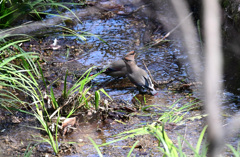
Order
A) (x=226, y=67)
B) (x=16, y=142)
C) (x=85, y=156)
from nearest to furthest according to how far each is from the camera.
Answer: (x=85, y=156), (x=16, y=142), (x=226, y=67)

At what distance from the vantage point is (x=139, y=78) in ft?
14.1

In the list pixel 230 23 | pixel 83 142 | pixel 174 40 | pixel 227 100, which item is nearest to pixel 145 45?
pixel 174 40

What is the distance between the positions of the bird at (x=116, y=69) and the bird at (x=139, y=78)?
11 centimetres

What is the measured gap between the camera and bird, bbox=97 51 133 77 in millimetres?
4648

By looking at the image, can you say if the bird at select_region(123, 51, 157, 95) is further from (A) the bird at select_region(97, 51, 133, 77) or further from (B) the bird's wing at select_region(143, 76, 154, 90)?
(A) the bird at select_region(97, 51, 133, 77)

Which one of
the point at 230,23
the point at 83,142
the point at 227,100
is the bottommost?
the point at 227,100

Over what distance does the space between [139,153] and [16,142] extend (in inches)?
44.9

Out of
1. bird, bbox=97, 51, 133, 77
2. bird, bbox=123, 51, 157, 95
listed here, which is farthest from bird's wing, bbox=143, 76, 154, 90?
bird, bbox=97, 51, 133, 77

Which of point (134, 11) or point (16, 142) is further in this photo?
point (134, 11)

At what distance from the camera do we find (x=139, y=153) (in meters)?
2.91

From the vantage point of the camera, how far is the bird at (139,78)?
4160 mm

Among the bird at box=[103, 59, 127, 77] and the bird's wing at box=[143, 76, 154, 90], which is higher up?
the bird at box=[103, 59, 127, 77]

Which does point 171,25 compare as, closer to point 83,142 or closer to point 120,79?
point 120,79

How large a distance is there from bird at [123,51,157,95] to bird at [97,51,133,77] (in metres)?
0.11
